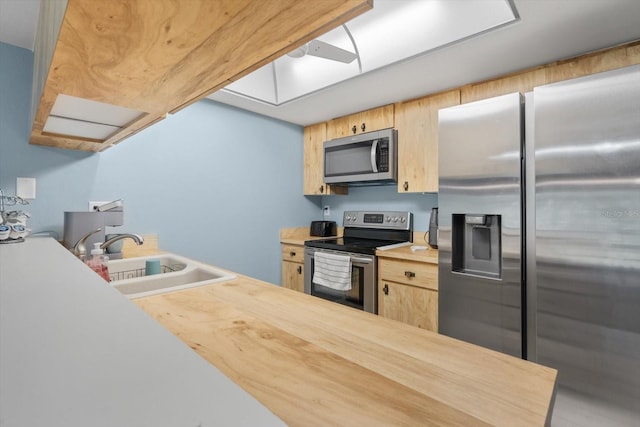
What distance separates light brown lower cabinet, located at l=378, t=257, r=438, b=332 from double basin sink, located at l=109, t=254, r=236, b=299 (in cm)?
133

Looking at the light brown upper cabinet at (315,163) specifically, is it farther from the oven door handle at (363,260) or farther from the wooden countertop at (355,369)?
the wooden countertop at (355,369)

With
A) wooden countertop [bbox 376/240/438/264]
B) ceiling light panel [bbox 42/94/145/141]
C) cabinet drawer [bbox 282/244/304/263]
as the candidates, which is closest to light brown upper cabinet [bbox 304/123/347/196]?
cabinet drawer [bbox 282/244/304/263]

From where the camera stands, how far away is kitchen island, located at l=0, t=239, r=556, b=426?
0.28 meters

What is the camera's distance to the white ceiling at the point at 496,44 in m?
1.42

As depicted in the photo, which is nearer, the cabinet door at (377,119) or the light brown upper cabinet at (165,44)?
the light brown upper cabinet at (165,44)

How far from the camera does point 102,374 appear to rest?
311mm

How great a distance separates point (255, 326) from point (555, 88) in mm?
1827

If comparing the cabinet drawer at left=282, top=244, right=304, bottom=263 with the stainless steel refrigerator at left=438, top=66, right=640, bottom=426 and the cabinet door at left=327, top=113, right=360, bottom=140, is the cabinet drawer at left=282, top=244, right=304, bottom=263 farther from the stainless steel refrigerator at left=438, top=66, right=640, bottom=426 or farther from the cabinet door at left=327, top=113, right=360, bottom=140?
the stainless steel refrigerator at left=438, top=66, right=640, bottom=426

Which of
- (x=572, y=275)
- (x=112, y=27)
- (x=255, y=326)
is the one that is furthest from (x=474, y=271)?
(x=112, y=27)

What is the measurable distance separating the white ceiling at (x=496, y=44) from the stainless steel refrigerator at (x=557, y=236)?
27 cm

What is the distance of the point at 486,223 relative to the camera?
183cm

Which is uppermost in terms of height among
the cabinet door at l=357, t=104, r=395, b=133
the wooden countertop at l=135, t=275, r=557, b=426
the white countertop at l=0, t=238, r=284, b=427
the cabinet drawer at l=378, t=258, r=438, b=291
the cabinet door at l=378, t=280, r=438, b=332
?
the cabinet door at l=357, t=104, r=395, b=133

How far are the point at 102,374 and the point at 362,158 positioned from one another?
2.61m

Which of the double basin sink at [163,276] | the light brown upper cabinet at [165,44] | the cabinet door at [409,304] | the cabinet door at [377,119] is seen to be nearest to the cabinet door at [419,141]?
the cabinet door at [377,119]
